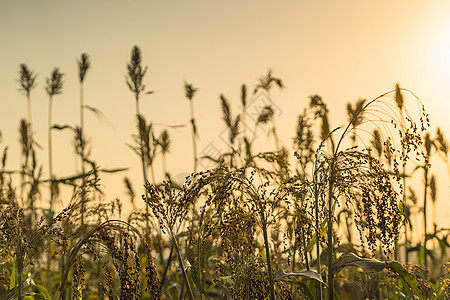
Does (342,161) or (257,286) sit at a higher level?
(342,161)

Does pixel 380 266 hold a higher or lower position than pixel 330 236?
lower

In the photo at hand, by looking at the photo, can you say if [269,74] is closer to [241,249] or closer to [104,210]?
[104,210]

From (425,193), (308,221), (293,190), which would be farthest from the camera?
(425,193)

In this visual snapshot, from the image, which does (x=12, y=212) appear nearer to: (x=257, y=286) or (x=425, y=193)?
(x=257, y=286)

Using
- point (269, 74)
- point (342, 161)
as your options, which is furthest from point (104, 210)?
point (269, 74)

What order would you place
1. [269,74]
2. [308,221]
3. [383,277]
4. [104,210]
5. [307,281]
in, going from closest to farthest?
[308,221] < [307,281] < [104,210] < [383,277] < [269,74]

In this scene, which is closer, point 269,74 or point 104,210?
point 104,210

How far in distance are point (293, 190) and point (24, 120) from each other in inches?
191

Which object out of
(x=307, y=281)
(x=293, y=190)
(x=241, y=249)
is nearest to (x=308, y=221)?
(x=293, y=190)

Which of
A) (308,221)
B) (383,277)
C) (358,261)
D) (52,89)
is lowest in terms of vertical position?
(383,277)

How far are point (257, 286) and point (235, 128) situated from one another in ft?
11.8

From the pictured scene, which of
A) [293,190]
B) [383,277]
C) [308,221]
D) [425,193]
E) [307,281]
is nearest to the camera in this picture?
[308,221]

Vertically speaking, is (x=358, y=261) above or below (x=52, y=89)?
below

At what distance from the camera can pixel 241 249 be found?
3.00 metres
